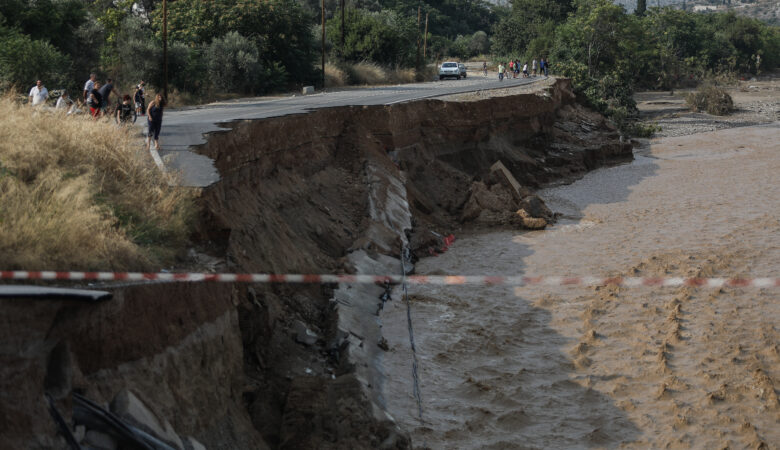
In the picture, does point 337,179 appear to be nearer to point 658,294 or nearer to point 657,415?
point 658,294

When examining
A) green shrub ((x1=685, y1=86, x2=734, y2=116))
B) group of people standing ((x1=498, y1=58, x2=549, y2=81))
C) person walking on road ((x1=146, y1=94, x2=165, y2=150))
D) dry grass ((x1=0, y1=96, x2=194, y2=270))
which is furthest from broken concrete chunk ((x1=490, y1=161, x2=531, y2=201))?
green shrub ((x1=685, y1=86, x2=734, y2=116))

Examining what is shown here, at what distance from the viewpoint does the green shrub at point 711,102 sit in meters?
53.6

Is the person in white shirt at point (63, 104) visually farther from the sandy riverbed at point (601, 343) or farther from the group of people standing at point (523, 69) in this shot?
the group of people standing at point (523, 69)

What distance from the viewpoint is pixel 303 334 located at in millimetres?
11141

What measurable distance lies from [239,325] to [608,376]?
5.57 metres

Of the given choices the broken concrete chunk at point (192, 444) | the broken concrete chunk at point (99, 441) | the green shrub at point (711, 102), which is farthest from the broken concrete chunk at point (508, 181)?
the green shrub at point (711, 102)

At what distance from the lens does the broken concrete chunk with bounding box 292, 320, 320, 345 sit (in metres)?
11.0

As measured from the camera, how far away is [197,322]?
8258 millimetres

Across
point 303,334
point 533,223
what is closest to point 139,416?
point 303,334

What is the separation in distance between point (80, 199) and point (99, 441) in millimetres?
3359

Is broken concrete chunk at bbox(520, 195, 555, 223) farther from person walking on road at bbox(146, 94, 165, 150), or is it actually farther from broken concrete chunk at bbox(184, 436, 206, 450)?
broken concrete chunk at bbox(184, 436, 206, 450)

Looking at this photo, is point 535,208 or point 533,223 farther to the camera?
point 535,208

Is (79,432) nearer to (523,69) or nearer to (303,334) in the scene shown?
(303,334)

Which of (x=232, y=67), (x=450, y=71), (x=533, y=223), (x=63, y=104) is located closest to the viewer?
(x=63, y=104)
